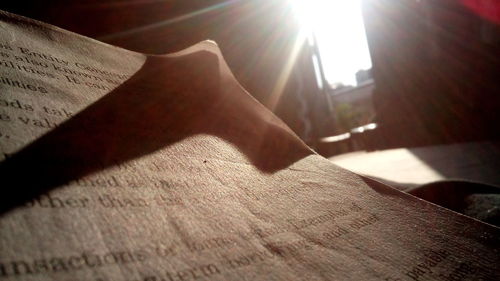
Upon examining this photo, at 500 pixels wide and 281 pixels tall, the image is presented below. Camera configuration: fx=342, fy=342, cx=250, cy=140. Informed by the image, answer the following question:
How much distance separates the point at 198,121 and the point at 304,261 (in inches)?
18.5

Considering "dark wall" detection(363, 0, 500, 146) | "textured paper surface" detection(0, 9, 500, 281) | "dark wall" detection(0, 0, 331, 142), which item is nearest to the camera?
"textured paper surface" detection(0, 9, 500, 281)

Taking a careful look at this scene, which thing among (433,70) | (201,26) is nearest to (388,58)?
(433,70)

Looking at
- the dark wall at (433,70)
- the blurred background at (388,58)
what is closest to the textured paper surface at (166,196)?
the blurred background at (388,58)

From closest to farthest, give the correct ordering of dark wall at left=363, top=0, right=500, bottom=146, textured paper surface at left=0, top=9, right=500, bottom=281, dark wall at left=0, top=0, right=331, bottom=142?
1. textured paper surface at left=0, top=9, right=500, bottom=281
2. dark wall at left=0, top=0, right=331, bottom=142
3. dark wall at left=363, top=0, right=500, bottom=146

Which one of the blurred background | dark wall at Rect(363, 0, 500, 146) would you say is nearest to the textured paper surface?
the blurred background

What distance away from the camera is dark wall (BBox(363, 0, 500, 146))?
20.8 feet

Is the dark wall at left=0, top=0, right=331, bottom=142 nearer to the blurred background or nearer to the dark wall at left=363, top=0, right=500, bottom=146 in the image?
the blurred background

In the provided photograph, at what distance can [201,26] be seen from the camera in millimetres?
2641

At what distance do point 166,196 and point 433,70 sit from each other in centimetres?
866

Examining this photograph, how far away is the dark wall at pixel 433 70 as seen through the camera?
6.35 meters

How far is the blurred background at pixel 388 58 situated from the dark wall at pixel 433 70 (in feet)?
0.07

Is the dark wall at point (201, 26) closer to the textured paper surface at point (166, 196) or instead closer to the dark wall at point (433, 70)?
the textured paper surface at point (166, 196)

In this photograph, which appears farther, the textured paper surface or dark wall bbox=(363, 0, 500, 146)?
dark wall bbox=(363, 0, 500, 146)

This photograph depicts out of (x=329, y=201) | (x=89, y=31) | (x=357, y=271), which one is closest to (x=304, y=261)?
(x=357, y=271)
